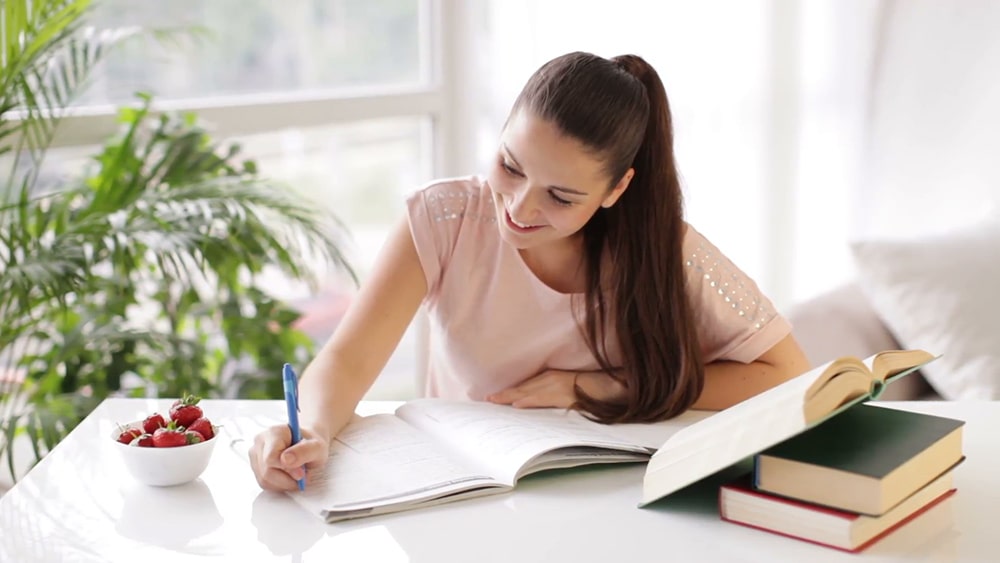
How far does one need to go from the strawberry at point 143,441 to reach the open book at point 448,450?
16 centimetres

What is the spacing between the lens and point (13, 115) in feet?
7.34

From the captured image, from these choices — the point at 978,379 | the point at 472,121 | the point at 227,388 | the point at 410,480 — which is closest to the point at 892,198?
the point at 978,379

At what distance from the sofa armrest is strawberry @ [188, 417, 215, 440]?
1.53 metres

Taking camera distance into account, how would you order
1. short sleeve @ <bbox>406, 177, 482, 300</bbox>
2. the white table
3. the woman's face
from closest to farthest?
the white table
the woman's face
short sleeve @ <bbox>406, 177, 482, 300</bbox>

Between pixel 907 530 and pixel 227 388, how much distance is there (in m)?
1.64

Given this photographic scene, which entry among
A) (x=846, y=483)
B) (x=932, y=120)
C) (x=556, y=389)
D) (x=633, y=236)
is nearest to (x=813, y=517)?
(x=846, y=483)

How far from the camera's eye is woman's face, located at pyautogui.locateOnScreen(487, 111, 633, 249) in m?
1.46

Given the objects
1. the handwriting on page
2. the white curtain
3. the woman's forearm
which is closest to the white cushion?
the white curtain

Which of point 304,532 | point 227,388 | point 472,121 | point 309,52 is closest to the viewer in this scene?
point 304,532

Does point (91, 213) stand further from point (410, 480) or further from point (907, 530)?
point (907, 530)

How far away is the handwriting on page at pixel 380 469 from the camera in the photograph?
1197 millimetres

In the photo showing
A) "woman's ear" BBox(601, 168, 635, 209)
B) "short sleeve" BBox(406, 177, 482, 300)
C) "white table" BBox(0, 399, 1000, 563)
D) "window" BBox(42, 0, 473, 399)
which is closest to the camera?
"white table" BBox(0, 399, 1000, 563)

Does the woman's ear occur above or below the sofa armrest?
above

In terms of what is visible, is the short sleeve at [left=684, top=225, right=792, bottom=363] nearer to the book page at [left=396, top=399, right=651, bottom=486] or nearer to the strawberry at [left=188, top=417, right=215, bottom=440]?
the book page at [left=396, top=399, right=651, bottom=486]
